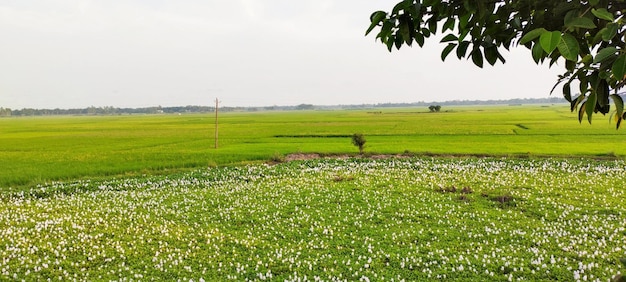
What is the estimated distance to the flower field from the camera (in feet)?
26.6

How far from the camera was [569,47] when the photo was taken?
60.1 inches

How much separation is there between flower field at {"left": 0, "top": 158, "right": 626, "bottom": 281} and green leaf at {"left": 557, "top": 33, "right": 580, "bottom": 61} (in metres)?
6.73

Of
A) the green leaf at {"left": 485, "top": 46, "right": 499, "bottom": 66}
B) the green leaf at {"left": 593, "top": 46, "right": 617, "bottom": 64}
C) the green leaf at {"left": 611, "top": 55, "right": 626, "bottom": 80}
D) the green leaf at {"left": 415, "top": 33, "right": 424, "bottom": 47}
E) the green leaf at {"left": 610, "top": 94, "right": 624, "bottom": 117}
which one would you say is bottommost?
the green leaf at {"left": 610, "top": 94, "right": 624, "bottom": 117}

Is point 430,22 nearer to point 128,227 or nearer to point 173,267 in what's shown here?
point 173,267

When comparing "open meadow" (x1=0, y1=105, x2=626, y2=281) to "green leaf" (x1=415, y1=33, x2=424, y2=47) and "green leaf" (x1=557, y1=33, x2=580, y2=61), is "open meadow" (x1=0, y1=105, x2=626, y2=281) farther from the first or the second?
"green leaf" (x1=557, y1=33, x2=580, y2=61)

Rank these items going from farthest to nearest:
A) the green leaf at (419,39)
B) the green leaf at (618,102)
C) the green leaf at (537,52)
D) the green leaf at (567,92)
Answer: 1. the green leaf at (419,39)
2. the green leaf at (567,92)
3. the green leaf at (618,102)
4. the green leaf at (537,52)

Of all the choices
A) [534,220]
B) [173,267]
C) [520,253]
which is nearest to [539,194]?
[534,220]

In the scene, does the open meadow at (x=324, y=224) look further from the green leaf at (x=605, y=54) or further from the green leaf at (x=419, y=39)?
A: the green leaf at (x=605, y=54)

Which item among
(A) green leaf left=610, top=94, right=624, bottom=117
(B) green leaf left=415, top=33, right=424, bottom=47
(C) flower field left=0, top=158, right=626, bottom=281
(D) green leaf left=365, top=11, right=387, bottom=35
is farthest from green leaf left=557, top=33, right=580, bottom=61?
(C) flower field left=0, top=158, right=626, bottom=281

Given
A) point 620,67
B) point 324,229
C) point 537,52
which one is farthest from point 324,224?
point 620,67

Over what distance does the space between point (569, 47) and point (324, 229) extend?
9.78 m

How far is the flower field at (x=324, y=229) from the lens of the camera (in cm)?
812

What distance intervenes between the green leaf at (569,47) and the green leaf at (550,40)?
0.06 metres

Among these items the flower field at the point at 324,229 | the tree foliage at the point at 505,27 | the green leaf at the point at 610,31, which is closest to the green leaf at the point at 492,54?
the tree foliage at the point at 505,27
